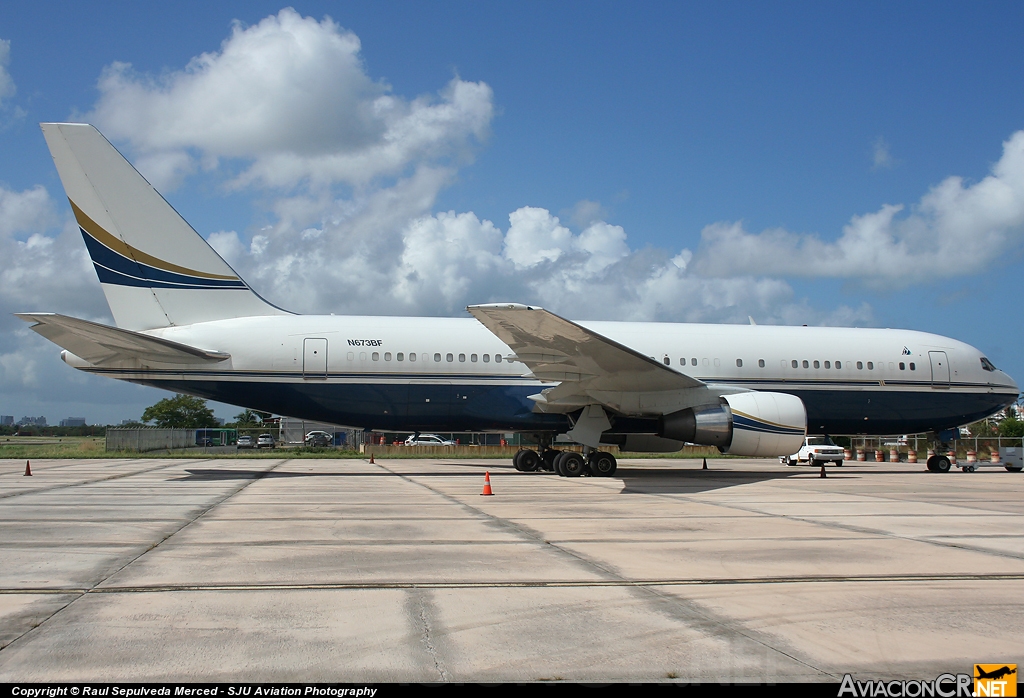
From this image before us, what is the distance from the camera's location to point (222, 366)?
16844 mm

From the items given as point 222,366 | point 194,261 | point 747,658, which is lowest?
point 747,658

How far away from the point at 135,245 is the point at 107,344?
9.09 ft

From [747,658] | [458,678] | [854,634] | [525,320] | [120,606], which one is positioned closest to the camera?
[458,678]

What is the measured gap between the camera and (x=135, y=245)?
16.8 metres

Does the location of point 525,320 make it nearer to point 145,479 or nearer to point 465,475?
point 465,475

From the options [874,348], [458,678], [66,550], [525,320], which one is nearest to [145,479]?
[525,320]

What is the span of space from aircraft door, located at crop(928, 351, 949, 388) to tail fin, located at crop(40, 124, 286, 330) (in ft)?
58.0

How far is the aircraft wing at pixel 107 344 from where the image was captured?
13.8 metres

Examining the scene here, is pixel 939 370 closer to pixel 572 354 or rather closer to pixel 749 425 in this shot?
pixel 749 425

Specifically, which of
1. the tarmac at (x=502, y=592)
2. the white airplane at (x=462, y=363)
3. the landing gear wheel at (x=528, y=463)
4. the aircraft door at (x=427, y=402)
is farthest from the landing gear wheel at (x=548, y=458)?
the tarmac at (x=502, y=592)

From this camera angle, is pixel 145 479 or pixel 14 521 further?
pixel 145 479

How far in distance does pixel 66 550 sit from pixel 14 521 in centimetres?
266

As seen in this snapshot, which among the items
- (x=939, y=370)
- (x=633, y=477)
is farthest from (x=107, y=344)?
(x=939, y=370)

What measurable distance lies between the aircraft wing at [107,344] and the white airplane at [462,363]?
5 cm
